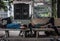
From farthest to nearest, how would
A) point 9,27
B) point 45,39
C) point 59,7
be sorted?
point 59,7 < point 9,27 < point 45,39

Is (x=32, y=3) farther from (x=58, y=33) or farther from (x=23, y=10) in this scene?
(x=58, y=33)

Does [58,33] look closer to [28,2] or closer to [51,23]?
[51,23]

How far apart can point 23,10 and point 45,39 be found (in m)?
Answer: 12.6

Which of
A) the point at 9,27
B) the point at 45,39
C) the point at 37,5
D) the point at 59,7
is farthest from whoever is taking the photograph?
the point at 37,5

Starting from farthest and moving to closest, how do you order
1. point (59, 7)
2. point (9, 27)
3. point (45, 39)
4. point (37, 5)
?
point (37, 5), point (59, 7), point (9, 27), point (45, 39)

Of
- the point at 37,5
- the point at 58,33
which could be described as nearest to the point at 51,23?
the point at 58,33

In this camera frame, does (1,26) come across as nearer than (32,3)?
Yes

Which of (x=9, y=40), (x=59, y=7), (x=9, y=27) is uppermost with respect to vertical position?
(x=59, y=7)

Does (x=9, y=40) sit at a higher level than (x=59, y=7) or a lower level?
lower

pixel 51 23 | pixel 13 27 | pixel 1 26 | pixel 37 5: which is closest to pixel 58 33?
pixel 51 23

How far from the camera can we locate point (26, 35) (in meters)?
6.37

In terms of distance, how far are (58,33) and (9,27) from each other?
164 cm

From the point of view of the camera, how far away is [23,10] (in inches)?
725

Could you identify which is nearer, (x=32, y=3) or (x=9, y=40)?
(x=9, y=40)
